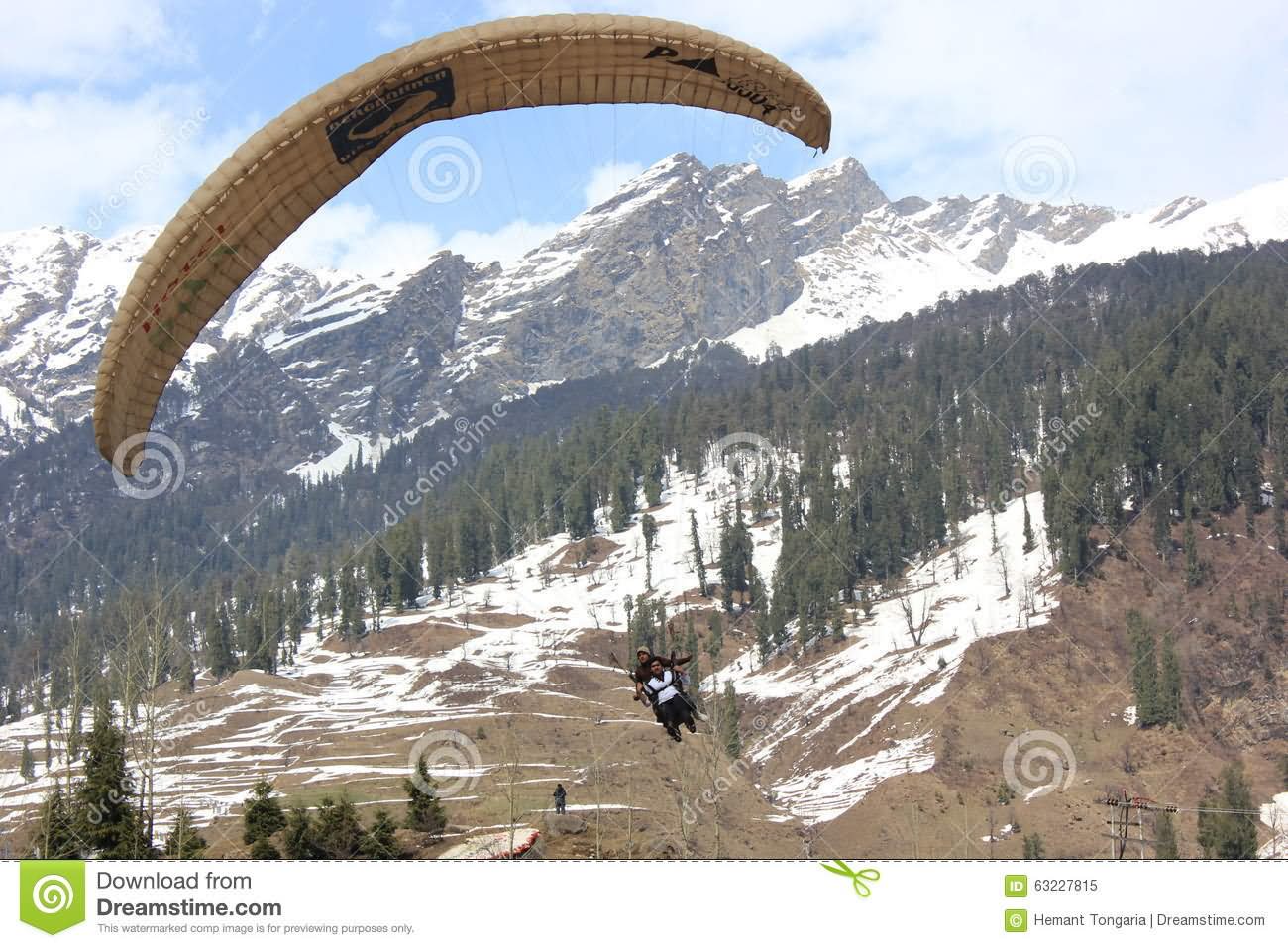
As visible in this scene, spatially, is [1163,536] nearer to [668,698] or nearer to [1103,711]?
[1103,711]

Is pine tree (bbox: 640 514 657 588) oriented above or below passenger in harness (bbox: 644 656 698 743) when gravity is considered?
above

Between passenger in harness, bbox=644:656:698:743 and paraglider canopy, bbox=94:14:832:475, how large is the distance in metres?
9.78

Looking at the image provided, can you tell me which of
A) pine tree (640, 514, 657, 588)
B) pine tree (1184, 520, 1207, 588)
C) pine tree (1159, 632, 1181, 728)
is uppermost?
pine tree (640, 514, 657, 588)

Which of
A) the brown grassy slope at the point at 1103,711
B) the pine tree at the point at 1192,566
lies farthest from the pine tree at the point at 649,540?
the pine tree at the point at 1192,566

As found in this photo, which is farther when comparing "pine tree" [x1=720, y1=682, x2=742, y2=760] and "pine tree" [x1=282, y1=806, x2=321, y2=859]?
"pine tree" [x1=720, y1=682, x2=742, y2=760]

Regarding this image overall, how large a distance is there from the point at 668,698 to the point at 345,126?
12446 mm

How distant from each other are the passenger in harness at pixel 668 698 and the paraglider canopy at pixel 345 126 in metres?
9.78

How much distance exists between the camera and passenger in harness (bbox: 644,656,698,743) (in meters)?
19.0

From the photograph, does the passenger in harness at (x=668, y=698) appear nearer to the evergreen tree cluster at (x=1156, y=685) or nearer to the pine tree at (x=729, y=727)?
the pine tree at (x=729, y=727)

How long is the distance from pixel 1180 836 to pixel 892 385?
119 m

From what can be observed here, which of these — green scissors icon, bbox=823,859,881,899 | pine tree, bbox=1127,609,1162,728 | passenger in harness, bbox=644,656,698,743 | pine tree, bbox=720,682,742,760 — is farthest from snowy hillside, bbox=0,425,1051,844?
green scissors icon, bbox=823,859,881,899

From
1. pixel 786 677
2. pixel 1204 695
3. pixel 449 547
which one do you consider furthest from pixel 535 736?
pixel 449 547

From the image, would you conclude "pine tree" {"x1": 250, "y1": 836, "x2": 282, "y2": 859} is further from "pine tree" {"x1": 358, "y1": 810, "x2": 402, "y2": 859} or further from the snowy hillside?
the snowy hillside

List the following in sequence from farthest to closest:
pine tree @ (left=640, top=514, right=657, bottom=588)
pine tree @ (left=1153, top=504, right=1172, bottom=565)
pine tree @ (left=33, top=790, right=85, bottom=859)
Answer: pine tree @ (left=640, top=514, right=657, bottom=588) → pine tree @ (left=1153, top=504, right=1172, bottom=565) → pine tree @ (left=33, top=790, right=85, bottom=859)
